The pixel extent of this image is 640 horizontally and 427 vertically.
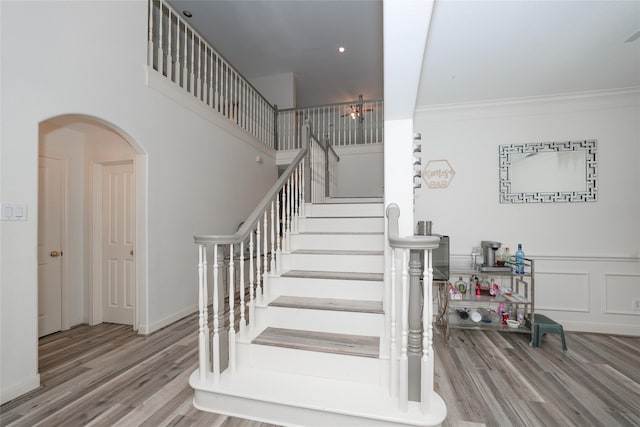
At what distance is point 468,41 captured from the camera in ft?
8.40

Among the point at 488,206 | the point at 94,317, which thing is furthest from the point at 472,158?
the point at 94,317

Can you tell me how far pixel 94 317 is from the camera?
353 cm

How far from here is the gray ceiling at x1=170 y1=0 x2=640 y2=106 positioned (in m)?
2.25

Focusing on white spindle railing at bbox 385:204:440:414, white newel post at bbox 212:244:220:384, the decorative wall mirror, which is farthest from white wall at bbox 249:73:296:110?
white spindle railing at bbox 385:204:440:414

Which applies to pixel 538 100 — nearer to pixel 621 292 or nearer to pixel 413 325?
pixel 621 292

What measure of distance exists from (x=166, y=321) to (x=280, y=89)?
18.6 feet

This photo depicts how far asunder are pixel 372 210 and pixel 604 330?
3102mm

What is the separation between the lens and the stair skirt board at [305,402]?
160 cm

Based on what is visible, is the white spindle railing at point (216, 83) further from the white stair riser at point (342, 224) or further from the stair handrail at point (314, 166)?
the white stair riser at point (342, 224)

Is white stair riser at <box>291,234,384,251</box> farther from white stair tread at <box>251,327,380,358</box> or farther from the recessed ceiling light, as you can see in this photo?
the recessed ceiling light

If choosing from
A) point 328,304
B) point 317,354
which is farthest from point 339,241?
point 317,354

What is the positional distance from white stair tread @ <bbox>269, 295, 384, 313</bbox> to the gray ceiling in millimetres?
2381

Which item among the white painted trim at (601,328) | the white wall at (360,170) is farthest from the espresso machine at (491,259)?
the white wall at (360,170)

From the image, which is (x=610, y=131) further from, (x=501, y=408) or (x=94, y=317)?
(x=94, y=317)
